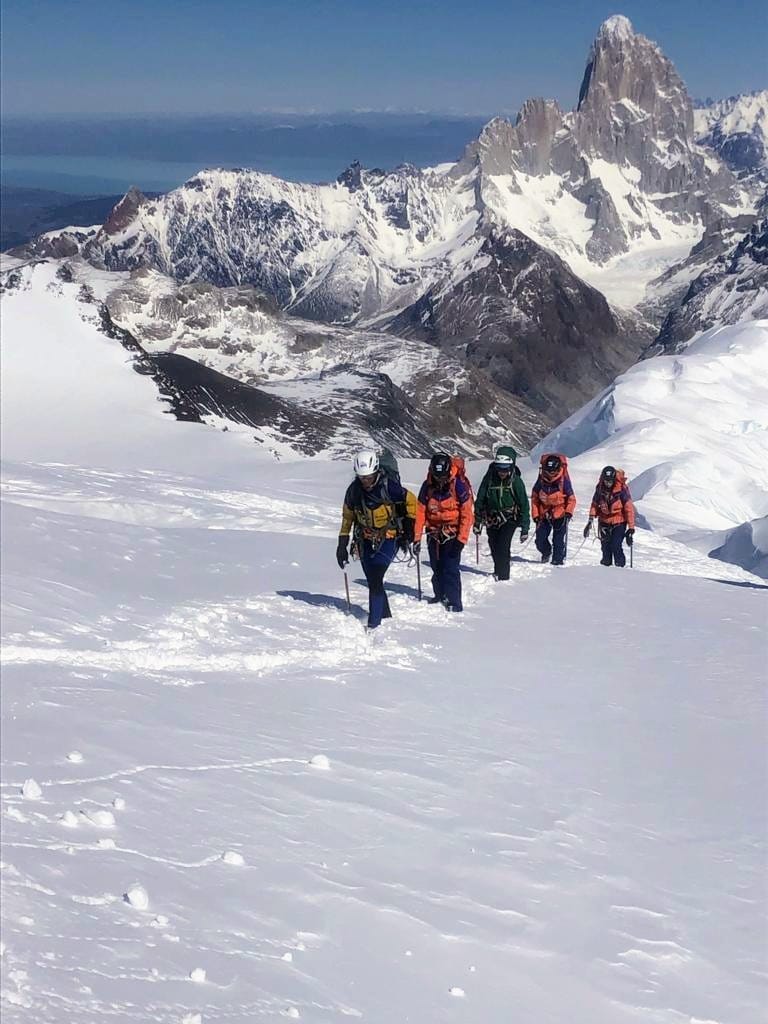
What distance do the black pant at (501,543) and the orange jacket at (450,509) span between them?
2144 millimetres

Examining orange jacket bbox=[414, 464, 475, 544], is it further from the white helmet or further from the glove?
the white helmet

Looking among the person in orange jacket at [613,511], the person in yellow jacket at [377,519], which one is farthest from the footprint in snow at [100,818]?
the person in orange jacket at [613,511]

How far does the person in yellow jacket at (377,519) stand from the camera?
48.2 ft

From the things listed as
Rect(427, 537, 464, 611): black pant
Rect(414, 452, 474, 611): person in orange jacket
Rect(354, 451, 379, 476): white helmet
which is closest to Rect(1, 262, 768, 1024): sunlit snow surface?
Rect(427, 537, 464, 611): black pant

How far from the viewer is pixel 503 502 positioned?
59.2 feet

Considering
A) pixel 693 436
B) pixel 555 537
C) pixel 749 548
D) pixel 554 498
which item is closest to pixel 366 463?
pixel 554 498

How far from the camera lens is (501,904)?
7.54 m

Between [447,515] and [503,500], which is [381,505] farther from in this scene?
[503,500]

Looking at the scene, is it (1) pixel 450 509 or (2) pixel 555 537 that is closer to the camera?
(1) pixel 450 509

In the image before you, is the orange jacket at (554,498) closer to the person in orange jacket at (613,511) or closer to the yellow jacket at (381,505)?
the person in orange jacket at (613,511)

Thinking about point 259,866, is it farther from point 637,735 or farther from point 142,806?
point 637,735

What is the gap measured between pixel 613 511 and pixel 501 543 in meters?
4.97

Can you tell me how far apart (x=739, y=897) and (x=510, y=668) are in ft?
19.6

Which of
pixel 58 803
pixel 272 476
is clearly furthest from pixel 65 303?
pixel 58 803
